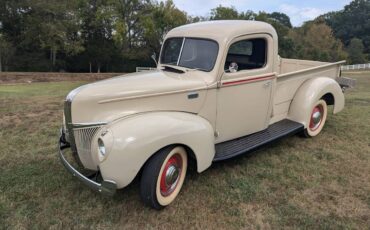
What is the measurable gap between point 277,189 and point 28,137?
13.9 feet

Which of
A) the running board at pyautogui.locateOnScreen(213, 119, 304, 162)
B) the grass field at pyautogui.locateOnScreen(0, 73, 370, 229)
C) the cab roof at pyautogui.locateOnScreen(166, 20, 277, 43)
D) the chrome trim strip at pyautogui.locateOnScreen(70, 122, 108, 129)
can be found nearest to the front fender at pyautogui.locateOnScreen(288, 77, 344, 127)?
the running board at pyautogui.locateOnScreen(213, 119, 304, 162)

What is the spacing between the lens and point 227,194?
139 inches

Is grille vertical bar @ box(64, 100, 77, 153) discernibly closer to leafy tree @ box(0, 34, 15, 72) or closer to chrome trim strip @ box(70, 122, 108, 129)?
chrome trim strip @ box(70, 122, 108, 129)

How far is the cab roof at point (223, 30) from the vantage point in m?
3.88

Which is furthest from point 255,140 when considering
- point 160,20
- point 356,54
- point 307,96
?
point 356,54

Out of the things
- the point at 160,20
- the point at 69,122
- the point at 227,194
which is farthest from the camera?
the point at 160,20

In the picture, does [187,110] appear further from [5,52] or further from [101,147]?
[5,52]

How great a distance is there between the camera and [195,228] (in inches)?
116

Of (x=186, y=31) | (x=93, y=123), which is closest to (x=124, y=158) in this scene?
(x=93, y=123)

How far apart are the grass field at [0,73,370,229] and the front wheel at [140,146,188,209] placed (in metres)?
0.15

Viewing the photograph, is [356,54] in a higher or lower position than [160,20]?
lower

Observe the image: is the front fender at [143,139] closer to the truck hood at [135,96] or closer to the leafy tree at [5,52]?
the truck hood at [135,96]

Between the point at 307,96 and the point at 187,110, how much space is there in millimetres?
2428

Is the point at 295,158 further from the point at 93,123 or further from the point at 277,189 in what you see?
the point at 93,123
